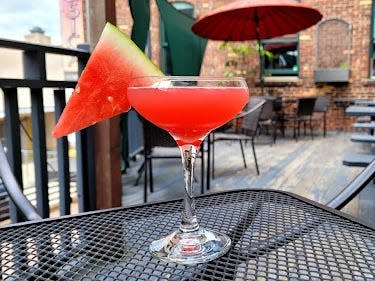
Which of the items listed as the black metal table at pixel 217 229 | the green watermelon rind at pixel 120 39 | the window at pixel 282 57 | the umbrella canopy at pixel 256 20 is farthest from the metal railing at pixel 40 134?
the window at pixel 282 57

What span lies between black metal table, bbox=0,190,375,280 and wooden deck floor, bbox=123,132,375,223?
1916 millimetres

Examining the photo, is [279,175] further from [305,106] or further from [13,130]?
[305,106]

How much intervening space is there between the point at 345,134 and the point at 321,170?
4113 millimetres

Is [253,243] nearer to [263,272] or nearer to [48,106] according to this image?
[263,272]

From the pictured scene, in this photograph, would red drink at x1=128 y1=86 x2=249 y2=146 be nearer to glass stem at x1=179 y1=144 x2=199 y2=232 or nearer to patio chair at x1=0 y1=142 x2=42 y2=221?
glass stem at x1=179 y1=144 x2=199 y2=232

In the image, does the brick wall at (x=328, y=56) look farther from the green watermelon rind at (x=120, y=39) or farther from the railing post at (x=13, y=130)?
the green watermelon rind at (x=120, y=39)

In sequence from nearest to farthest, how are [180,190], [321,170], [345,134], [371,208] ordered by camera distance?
[371,208], [180,190], [321,170], [345,134]

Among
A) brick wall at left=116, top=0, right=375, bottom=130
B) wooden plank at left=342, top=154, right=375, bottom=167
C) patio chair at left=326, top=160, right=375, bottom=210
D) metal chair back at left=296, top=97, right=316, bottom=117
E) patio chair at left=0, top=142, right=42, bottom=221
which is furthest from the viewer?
brick wall at left=116, top=0, right=375, bottom=130

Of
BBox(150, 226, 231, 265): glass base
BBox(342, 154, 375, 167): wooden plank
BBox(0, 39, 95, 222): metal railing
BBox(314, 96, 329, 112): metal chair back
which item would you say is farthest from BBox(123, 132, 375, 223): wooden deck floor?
BBox(150, 226, 231, 265): glass base

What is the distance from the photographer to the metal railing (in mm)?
1532

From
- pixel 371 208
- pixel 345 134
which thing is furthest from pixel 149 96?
pixel 345 134

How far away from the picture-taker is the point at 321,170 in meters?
4.54

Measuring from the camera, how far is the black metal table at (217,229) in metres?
0.61

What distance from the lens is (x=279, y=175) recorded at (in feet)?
14.0
